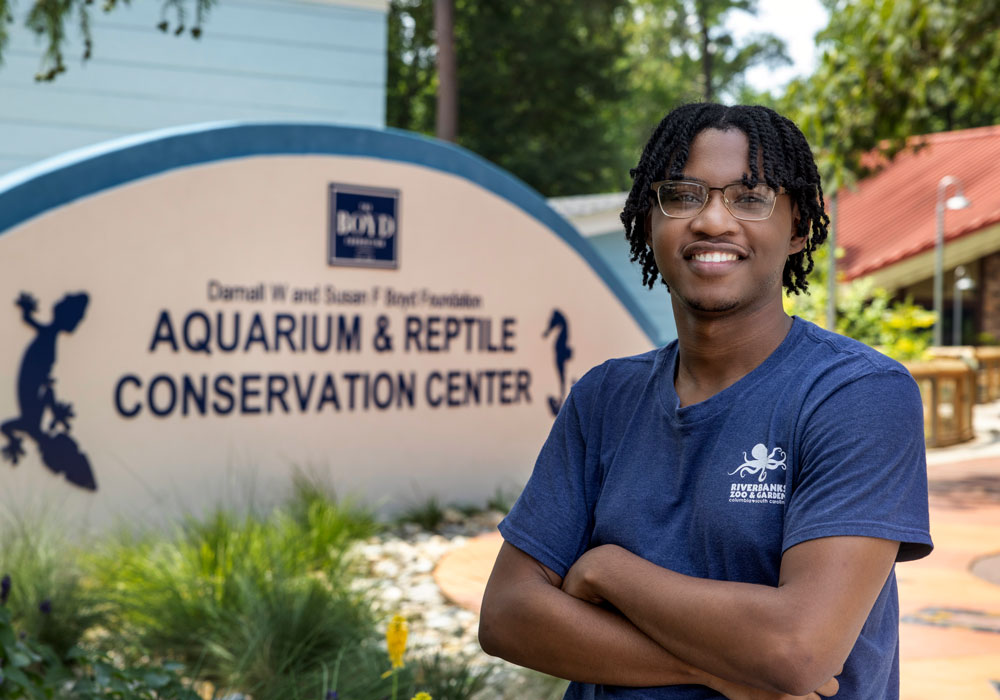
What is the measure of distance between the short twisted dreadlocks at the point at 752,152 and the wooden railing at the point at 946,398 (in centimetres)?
1140

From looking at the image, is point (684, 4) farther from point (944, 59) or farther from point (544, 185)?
point (944, 59)

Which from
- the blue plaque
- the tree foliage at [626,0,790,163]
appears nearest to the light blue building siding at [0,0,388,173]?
the blue plaque

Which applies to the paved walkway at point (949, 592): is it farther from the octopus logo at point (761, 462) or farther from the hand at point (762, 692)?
the octopus logo at point (761, 462)

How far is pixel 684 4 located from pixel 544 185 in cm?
1312

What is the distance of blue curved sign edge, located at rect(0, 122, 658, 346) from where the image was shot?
6.77m

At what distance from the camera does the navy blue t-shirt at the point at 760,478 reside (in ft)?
5.27

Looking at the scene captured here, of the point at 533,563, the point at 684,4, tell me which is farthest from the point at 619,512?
the point at 684,4

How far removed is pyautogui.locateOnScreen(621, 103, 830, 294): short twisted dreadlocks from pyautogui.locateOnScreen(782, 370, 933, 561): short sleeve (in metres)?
0.40

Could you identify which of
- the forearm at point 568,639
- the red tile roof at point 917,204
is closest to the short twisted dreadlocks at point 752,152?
the forearm at point 568,639

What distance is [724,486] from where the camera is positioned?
5.55ft

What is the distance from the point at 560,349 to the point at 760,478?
7.63m

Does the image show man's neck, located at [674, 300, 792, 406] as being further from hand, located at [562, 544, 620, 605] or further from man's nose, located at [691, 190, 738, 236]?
hand, located at [562, 544, 620, 605]

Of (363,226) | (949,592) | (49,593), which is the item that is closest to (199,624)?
(49,593)

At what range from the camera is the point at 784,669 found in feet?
A: 5.26
